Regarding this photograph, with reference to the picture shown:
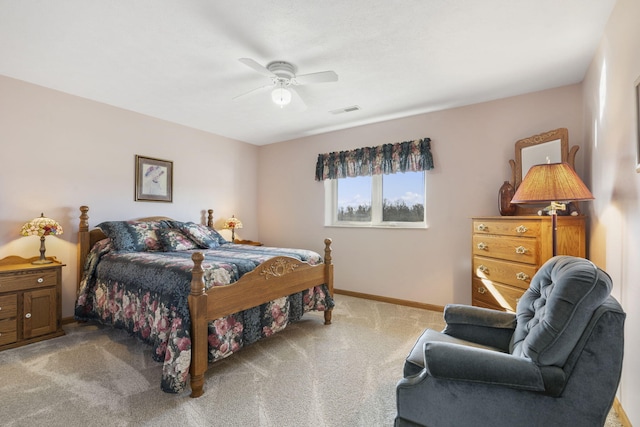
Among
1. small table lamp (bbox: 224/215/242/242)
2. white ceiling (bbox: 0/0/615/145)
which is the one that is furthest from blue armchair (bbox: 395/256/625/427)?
small table lamp (bbox: 224/215/242/242)

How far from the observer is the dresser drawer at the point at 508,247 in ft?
7.92

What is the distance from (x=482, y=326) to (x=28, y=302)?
3697 millimetres

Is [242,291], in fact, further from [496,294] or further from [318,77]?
[496,294]

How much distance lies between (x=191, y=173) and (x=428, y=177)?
10.9 feet

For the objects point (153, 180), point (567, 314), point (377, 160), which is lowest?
point (567, 314)

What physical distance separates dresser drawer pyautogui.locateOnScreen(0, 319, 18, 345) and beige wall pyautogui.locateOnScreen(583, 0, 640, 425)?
14.5ft

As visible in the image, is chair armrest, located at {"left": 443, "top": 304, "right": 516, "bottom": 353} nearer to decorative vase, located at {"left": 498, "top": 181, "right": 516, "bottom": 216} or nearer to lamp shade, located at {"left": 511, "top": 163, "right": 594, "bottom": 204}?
lamp shade, located at {"left": 511, "top": 163, "right": 594, "bottom": 204}

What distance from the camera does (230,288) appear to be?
2.25 m

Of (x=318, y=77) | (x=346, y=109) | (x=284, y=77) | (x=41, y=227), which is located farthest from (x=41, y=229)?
(x=346, y=109)

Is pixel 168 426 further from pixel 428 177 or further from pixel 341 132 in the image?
pixel 341 132

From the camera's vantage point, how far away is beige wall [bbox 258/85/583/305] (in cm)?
319

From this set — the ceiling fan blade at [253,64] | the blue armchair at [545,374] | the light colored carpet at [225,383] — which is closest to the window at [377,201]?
the light colored carpet at [225,383]

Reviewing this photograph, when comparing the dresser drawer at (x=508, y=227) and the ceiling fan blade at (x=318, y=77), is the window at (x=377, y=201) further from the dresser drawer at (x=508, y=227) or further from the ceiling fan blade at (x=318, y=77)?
the ceiling fan blade at (x=318, y=77)

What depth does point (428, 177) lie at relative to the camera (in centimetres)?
381
